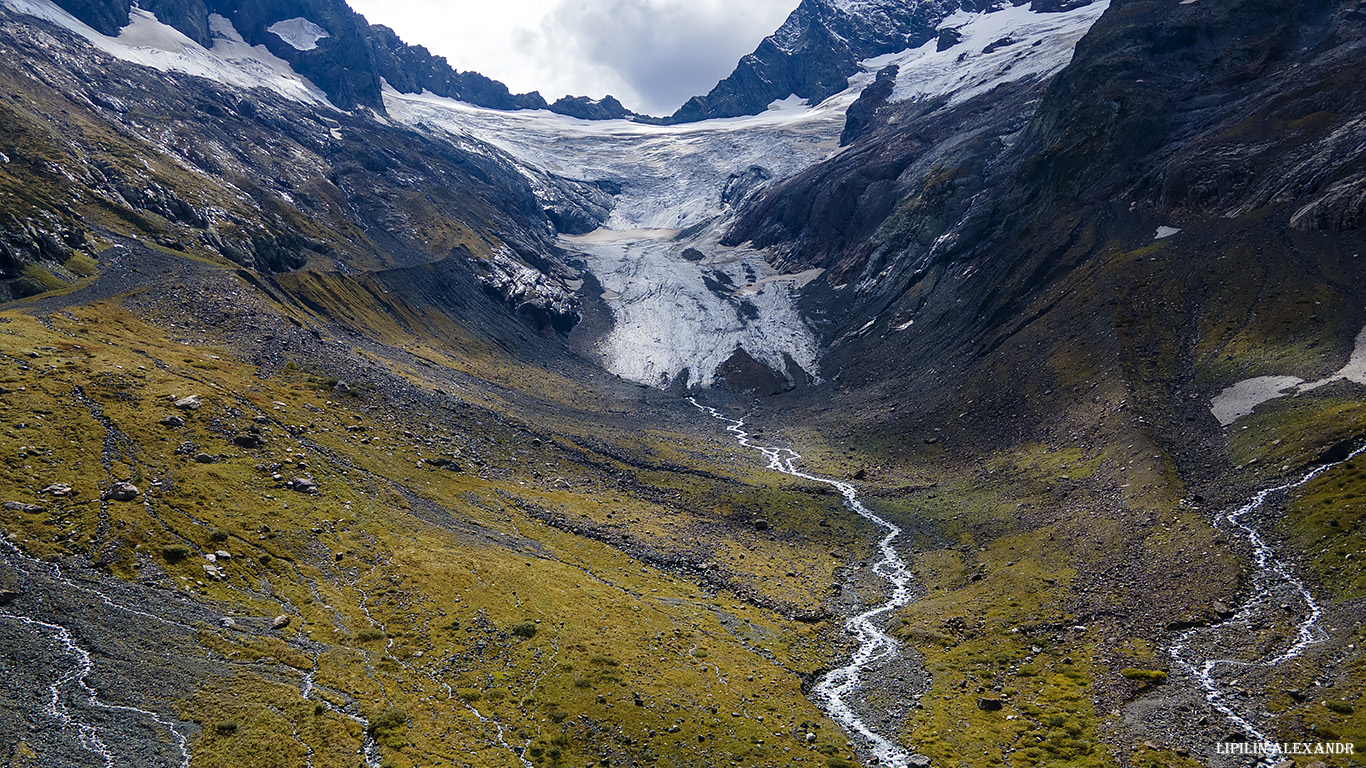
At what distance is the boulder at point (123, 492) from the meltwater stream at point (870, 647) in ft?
159

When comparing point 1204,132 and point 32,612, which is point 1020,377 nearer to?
point 1204,132

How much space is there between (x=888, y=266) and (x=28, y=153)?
565 ft

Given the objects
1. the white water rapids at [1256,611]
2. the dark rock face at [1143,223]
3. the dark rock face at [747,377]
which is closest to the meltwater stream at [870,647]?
the white water rapids at [1256,611]

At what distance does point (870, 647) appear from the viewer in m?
52.4

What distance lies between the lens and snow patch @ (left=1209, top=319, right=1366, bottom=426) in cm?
6444

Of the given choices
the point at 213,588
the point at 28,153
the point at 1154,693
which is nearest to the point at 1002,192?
the point at 1154,693

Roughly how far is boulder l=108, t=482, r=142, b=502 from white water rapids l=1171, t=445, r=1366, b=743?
67.0 meters

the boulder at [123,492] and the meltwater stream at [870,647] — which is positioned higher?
the meltwater stream at [870,647]

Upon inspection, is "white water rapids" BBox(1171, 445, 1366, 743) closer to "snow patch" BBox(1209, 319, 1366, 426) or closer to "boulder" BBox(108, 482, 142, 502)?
"snow patch" BBox(1209, 319, 1366, 426)

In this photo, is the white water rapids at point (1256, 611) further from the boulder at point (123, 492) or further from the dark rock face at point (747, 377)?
the dark rock face at point (747, 377)

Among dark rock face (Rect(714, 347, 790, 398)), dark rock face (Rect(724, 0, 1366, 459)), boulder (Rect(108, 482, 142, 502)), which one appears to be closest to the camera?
boulder (Rect(108, 482, 142, 502))

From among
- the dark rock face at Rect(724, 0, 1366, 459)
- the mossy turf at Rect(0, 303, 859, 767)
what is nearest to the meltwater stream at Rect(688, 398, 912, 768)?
the mossy turf at Rect(0, 303, 859, 767)

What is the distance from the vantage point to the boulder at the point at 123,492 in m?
43.5

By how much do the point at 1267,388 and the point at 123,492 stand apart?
10160cm
